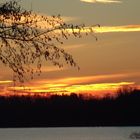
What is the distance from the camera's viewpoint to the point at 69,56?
23.3 ft

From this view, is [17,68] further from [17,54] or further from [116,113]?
[116,113]

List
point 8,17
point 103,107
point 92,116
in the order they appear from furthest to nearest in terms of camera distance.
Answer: point 92,116
point 103,107
point 8,17

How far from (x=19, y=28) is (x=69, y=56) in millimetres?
672

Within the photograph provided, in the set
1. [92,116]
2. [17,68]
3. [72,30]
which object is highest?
[72,30]

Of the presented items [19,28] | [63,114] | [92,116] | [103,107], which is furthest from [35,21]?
[92,116]

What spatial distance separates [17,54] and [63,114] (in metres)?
100

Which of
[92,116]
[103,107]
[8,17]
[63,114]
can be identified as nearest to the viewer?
[8,17]

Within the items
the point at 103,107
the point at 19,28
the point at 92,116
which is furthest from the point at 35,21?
the point at 92,116

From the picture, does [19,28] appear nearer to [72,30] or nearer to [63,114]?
[72,30]

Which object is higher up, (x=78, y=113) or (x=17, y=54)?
(x=17, y=54)

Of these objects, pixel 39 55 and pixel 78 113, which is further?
pixel 78 113

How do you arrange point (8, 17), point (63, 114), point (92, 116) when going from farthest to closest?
point (92, 116)
point (63, 114)
point (8, 17)

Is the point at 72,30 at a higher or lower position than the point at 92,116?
higher

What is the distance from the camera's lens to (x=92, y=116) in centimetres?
11550
